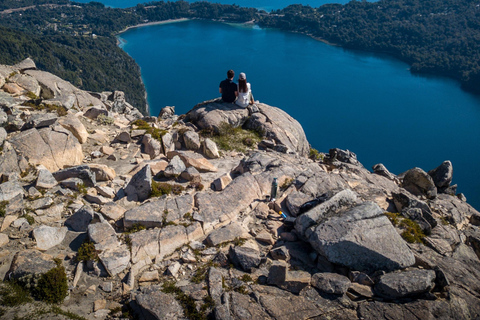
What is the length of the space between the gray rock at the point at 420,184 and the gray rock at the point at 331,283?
1053 centimetres

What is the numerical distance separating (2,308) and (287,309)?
19.0ft

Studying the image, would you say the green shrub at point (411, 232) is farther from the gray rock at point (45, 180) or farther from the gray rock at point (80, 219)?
the gray rock at point (45, 180)

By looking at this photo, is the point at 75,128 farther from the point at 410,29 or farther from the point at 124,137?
the point at 410,29

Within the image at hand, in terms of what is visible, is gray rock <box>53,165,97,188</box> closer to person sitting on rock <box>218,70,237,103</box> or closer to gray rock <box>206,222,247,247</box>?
gray rock <box>206,222,247,247</box>

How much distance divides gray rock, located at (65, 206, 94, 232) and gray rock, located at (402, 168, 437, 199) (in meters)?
14.8

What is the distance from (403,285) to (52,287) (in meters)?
7.84

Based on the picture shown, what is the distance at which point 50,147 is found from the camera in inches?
450

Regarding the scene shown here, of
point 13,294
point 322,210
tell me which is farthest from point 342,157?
point 13,294

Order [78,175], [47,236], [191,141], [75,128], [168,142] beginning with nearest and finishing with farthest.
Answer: [47,236] < [78,175] < [75,128] < [168,142] < [191,141]

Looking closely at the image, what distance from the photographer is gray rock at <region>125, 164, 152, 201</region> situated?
10383mm

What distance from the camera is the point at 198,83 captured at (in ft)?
324

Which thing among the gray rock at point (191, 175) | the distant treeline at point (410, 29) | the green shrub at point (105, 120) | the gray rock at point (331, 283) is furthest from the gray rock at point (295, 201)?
the distant treeline at point (410, 29)

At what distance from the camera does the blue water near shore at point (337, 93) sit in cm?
7100

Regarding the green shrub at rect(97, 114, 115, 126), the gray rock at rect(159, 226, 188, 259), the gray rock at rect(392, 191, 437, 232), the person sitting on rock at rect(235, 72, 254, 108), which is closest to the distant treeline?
the person sitting on rock at rect(235, 72, 254, 108)
